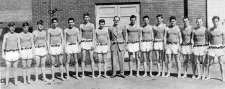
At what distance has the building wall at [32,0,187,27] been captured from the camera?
12.4m

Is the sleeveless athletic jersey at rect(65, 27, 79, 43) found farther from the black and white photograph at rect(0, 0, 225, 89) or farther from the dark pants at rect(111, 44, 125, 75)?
the dark pants at rect(111, 44, 125, 75)

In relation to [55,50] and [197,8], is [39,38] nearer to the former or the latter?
[55,50]

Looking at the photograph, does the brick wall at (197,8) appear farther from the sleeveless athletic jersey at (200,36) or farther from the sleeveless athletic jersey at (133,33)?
the sleeveless athletic jersey at (133,33)

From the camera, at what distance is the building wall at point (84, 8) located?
12430 millimetres

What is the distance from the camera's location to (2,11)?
42.1 ft

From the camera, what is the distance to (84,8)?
12.6m

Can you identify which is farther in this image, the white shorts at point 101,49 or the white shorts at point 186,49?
the white shorts at point 101,49

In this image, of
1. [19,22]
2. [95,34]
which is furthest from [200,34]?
[19,22]

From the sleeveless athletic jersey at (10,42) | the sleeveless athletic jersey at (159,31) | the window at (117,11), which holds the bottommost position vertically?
the sleeveless athletic jersey at (10,42)

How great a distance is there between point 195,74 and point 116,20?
2.80 meters

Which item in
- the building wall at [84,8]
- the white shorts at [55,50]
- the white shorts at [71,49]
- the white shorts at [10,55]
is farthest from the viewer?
the building wall at [84,8]

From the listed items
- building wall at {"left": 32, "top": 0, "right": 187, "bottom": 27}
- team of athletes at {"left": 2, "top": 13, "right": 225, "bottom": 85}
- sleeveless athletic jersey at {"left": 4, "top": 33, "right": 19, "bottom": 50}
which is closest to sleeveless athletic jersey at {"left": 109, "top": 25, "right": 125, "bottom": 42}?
team of athletes at {"left": 2, "top": 13, "right": 225, "bottom": 85}

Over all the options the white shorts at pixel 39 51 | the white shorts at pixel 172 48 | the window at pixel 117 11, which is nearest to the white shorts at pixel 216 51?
the white shorts at pixel 172 48

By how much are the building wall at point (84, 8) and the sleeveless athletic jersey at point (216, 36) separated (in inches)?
161
